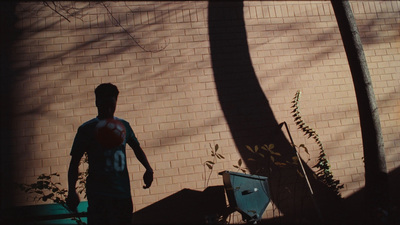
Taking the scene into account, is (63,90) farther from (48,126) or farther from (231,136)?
(231,136)

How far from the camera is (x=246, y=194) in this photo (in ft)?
12.9

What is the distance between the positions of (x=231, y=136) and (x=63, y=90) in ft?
8.98

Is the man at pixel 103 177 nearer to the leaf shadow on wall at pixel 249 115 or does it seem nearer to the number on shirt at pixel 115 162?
the number on shirt at pixel 115 162

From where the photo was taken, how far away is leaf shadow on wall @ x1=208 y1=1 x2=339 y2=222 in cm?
490

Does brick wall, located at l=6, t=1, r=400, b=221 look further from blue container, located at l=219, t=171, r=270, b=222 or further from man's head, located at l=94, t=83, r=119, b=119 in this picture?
man's head, located at l=94, t=83, r=119, b=119

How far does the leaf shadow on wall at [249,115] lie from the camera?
4898mm

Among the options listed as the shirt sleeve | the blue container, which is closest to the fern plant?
the blue container

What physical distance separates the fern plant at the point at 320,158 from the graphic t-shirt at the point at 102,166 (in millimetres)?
3293

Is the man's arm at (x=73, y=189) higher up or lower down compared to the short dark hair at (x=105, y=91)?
lower down

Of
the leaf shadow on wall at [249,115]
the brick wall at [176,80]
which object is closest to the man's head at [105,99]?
the brick wall at [176,80]

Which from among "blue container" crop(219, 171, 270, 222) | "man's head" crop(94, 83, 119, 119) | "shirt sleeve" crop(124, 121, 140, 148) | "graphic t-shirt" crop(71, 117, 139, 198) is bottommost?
"blue container" crop(219, 171, 270, 222)

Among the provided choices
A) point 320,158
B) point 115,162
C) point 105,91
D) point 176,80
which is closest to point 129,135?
point 115,162

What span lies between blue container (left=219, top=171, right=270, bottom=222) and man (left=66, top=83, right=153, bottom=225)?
159 cm

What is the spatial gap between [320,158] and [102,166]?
3.64 metres
